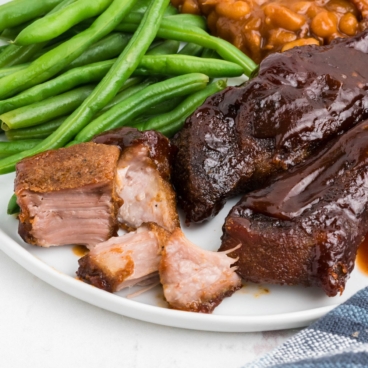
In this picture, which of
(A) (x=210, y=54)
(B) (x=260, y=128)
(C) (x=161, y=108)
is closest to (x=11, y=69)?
(C) (x=161, y=108)

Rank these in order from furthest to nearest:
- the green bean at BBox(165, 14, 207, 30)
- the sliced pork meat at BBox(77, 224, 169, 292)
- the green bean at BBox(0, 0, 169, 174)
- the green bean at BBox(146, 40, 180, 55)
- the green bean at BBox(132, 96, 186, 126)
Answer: the green bean at BBox(165, 14, 207, 30) → the green bean at BBox(146, 40, 180, 55) → the green bean at BBox(132, 96, 186, 126) → the green bean at BBox(0, 0, 169, 174) → the sliced pork meat at BBox(77, 224, 169, 292)

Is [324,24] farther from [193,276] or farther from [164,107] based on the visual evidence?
[193,276]

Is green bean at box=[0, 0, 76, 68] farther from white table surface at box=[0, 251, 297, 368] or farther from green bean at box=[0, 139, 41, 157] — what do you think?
white table surface at box=[0, 251, 297, 368]

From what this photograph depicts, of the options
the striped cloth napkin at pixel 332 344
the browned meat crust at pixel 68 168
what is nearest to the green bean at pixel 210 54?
the browned meat crust at pixel 68 168

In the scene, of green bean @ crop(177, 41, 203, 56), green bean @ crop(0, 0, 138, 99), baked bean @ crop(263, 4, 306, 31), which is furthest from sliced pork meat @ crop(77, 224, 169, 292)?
baked bean @ crop(263, 4, 306, 31)

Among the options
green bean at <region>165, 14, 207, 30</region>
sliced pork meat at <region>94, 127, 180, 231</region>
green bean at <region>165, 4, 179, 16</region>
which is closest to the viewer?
sliced pork meat at <region>94, 127, 180, 231</region>

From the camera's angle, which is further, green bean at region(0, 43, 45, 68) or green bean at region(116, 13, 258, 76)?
green bean at region(116, 13, 258, 76)

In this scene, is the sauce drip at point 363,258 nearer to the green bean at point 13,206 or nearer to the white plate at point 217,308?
the white plate at point 217,308
